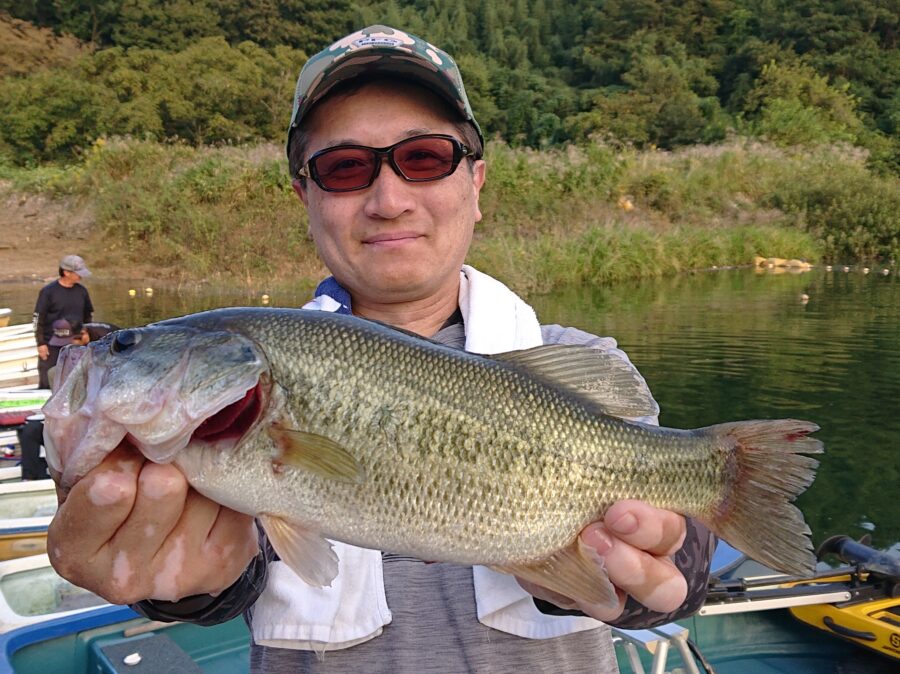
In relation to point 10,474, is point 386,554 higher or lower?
higher

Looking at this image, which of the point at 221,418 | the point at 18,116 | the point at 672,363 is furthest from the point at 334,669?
the point at 18,116

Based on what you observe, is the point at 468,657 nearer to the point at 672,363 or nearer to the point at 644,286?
the point at 672,363

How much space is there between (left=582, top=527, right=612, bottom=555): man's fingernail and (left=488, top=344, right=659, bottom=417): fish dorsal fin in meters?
0.29

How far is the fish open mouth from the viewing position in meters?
1.59

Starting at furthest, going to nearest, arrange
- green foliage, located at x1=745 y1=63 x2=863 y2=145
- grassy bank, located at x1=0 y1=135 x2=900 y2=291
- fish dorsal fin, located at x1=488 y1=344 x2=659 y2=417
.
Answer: green foliage, located at x1=745 y1=63 x2=863 y2=145 < grassy bank, located at x1=0 y1=135 x2=900 y2=291 < fish dorsal fin, located at x1=488 y1=344 x2=659 y2=417

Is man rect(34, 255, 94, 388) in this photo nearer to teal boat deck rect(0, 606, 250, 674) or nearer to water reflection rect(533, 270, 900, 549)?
teal boat deck rect(0, 606, 250, 674)

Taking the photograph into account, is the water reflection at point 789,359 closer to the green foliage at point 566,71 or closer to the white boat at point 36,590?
the white boat at point 36,590

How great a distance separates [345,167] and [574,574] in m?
1.25

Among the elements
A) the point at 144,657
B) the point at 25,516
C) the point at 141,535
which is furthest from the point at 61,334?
the point at 141,535

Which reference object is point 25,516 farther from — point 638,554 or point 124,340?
point 638,554

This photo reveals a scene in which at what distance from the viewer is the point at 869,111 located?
4769 centimetres

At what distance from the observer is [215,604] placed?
177cm

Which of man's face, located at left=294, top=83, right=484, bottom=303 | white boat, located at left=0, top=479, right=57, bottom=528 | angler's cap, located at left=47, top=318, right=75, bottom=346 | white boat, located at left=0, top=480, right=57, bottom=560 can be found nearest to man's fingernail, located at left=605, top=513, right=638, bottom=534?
man's face, located at left=294, top=83, right=484, bottom=303

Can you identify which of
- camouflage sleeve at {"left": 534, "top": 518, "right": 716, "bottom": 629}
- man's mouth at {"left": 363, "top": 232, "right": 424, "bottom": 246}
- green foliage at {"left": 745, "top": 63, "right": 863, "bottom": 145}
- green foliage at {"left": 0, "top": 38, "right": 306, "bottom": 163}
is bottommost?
camouflage sleeve at {"left": 534, "top": 518, "right": 716, "bottom": 629}
